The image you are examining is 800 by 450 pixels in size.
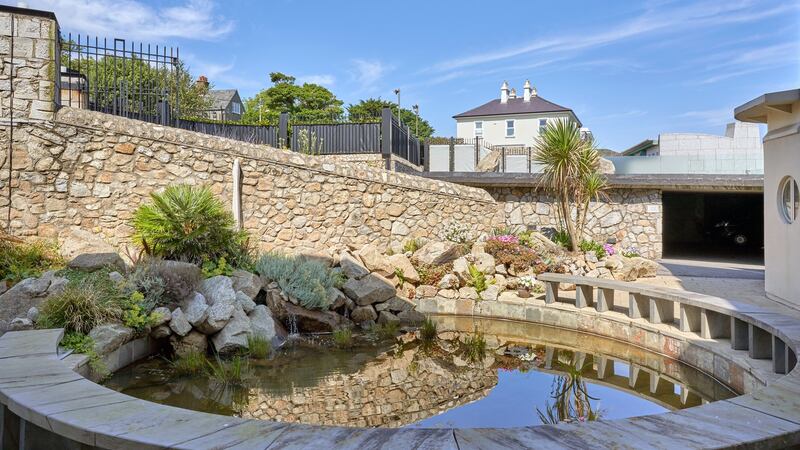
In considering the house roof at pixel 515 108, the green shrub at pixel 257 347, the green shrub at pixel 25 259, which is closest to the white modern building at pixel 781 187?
the green shrub at pixel 257 347

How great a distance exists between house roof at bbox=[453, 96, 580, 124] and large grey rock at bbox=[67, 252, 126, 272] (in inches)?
1235

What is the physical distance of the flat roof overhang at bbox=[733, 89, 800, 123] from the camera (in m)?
6.64

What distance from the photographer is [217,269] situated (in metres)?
7.54

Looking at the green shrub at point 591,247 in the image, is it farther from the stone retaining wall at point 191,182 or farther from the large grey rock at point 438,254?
the large grey rock at point 438,254

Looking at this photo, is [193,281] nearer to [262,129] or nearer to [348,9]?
[262,129]

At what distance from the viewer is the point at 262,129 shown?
1438 cm

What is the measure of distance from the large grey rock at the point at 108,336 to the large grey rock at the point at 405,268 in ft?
15.4

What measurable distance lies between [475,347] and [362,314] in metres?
1.94

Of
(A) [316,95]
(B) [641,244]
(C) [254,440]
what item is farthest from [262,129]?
(A) [316,95]

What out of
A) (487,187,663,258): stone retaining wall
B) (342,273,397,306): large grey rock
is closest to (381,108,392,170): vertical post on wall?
(487,187,663,258): stone retaining wall

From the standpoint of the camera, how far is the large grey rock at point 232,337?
19.2 ft

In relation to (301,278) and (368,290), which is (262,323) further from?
(368,290)

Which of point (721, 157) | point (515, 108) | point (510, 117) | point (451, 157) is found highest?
point (515, 108)

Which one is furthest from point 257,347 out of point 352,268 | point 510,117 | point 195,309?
point 510,117
